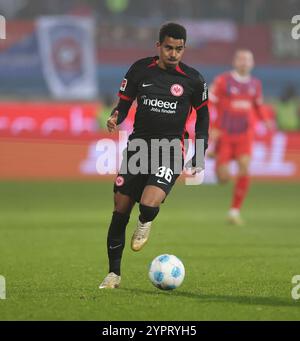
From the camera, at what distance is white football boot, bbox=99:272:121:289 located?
8.54 metres

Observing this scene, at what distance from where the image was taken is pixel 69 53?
27938 millimetres

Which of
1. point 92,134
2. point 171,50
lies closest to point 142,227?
point 171,50

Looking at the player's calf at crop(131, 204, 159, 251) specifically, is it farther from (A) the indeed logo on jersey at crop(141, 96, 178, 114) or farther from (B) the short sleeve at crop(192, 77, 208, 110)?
(B) the short sleeve at crop(192, 77, 208, 110)

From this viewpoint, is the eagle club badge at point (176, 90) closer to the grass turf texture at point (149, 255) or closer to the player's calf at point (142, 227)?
the player's calf at point (142, 227)

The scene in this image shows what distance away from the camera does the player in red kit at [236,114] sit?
→ 15613 millimetres

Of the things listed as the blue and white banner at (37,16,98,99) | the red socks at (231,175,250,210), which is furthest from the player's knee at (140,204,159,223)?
the blue and white banner at (37,16,98,99)

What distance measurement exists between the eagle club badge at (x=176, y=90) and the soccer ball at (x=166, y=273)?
1.45 meters

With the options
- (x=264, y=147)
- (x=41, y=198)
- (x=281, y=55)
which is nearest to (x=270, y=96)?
(x=281, y=55)

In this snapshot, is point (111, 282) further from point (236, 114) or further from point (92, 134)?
point (92, 134)

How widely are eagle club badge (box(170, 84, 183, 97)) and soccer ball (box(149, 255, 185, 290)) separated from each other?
145cm

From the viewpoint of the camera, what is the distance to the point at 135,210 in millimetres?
17453

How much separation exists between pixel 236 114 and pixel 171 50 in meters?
7.60

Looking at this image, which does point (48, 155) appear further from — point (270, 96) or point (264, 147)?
point (270, 96)

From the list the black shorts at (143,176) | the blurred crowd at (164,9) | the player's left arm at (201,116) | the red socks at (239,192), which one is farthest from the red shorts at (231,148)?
the blurred crowd at (164,9)
